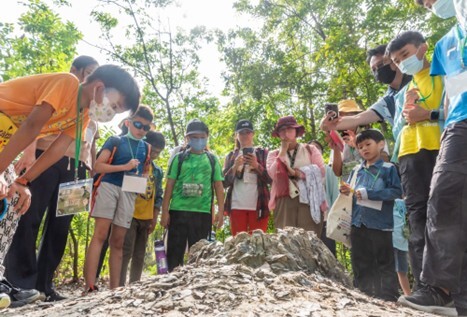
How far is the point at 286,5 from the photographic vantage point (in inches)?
560

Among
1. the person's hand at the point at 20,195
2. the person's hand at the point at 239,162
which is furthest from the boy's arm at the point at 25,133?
the person's hand at the point at 239,162

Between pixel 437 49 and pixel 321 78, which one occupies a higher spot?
pixel 321 78

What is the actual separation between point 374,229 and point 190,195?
204cm

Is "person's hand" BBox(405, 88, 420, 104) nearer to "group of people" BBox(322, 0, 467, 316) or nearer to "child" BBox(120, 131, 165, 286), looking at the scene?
"group of people" BBox(322, 0, 467, 316)

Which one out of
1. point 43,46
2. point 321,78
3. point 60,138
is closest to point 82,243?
point 43,46

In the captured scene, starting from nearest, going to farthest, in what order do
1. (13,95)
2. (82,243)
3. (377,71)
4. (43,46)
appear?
(13,95)
(377,71)
(43,46)
(82,243)

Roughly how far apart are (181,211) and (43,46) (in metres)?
6.80

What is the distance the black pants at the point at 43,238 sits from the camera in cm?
328

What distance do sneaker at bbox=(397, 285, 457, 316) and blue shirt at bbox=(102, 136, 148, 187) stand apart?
9.24 ft

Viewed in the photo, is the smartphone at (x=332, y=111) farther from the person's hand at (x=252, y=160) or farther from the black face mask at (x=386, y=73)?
the person's hand at (x=252, y=160)

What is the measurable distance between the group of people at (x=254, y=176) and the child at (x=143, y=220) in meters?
0.02

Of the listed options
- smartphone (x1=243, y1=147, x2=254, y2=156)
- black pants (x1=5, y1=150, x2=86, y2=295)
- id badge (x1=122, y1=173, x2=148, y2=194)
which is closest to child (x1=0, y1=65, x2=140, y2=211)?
black pants (x1=5, y1=150, x2=86, y2=295)

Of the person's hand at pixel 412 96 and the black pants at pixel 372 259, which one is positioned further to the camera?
the black pants at pixel 372 259

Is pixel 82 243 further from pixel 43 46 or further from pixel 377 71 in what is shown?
pixel 377 71
